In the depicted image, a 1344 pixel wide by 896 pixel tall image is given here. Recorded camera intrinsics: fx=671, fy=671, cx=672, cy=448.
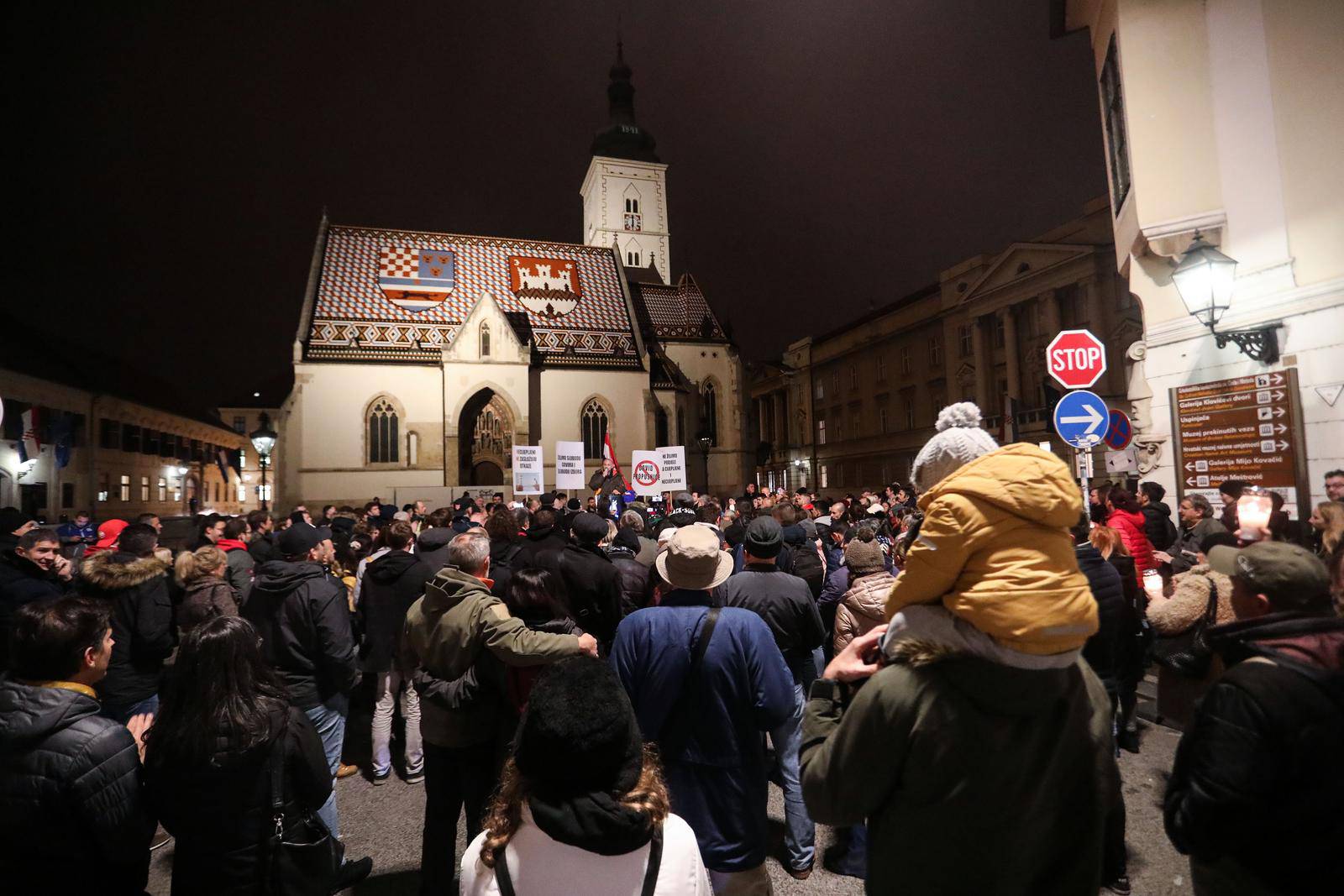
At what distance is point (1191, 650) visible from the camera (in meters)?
3.36

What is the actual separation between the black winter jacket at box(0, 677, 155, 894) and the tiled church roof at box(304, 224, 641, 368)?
3132 centimetres

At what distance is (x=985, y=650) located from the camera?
1.43 m

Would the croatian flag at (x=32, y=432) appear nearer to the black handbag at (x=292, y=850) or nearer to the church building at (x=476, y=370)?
the church building at (x=476, y=370)

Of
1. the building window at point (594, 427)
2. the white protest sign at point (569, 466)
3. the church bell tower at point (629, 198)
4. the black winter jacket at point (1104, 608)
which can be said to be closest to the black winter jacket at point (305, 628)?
the black winter jacket at point (1104, 608)

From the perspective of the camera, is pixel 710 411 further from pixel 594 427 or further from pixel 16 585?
pixel 16 585

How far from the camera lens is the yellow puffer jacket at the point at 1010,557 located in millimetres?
1401

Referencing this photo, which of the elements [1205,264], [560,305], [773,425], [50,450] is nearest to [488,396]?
[560,305]

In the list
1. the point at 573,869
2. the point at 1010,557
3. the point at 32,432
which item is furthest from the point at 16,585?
the point at 32,432

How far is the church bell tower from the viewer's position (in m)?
55.8

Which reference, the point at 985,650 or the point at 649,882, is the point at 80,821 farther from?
the point at 985,650

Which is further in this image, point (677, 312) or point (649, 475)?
point (677, 312)

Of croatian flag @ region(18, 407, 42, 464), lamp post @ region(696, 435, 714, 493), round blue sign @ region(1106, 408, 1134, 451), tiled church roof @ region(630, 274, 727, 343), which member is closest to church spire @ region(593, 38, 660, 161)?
tiled church roof @ region(630, 274, 727, 343)

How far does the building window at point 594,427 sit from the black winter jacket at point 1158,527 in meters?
28.0

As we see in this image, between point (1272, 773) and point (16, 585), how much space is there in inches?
254
